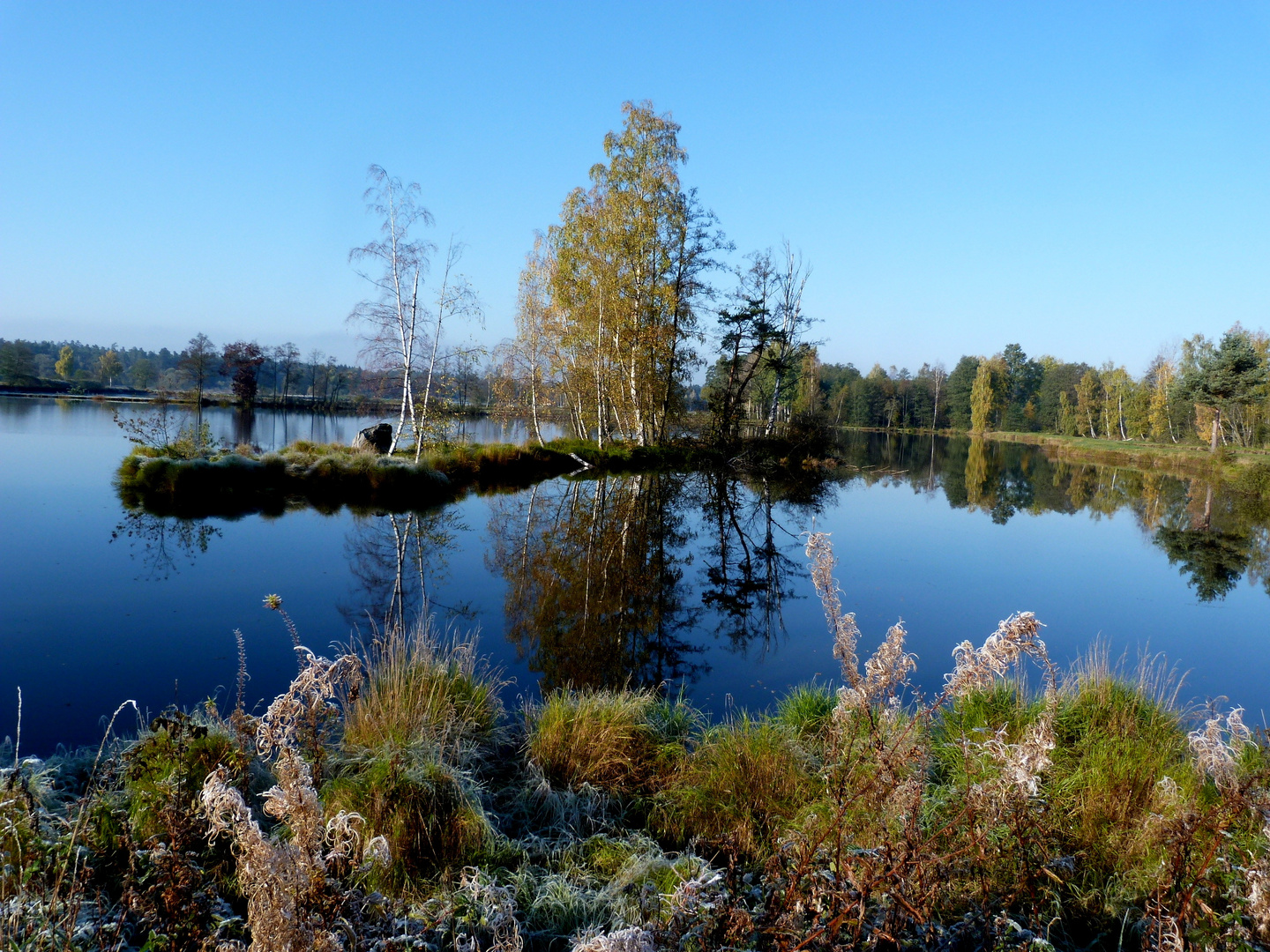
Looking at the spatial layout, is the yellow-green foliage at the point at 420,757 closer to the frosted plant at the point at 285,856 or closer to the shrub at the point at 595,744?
the shrub at the point at 595,744

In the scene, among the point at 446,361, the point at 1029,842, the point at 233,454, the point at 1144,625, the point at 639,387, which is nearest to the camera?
the point at 1029,842

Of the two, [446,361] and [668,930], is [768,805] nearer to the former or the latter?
[668,930]

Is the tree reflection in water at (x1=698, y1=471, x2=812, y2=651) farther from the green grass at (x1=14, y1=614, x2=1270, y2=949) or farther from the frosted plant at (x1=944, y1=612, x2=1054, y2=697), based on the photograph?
the frosted plant at (x1=944, y1=612, x2=1054, y2=697)

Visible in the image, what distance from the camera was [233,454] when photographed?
619 inches

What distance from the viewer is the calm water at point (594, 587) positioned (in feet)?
20.2

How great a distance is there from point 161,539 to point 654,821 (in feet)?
32.1

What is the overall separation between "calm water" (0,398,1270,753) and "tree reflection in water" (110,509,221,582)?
0.19 ft

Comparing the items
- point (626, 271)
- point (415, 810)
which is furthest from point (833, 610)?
point (626, 271)

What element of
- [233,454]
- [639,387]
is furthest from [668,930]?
[639,387]

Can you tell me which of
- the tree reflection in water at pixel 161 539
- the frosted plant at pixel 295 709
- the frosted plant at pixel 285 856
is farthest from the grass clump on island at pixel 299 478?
the frosted plant at pixel 285 856

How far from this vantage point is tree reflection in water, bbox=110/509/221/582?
9016 millimetres

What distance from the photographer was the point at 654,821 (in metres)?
3.95

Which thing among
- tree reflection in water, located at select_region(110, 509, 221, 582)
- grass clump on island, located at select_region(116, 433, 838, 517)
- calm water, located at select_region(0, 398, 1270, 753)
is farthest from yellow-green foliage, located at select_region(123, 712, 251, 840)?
grass clump on island, located at select_region(116, 433, 838, 517)

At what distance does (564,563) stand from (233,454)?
32.2 ft
